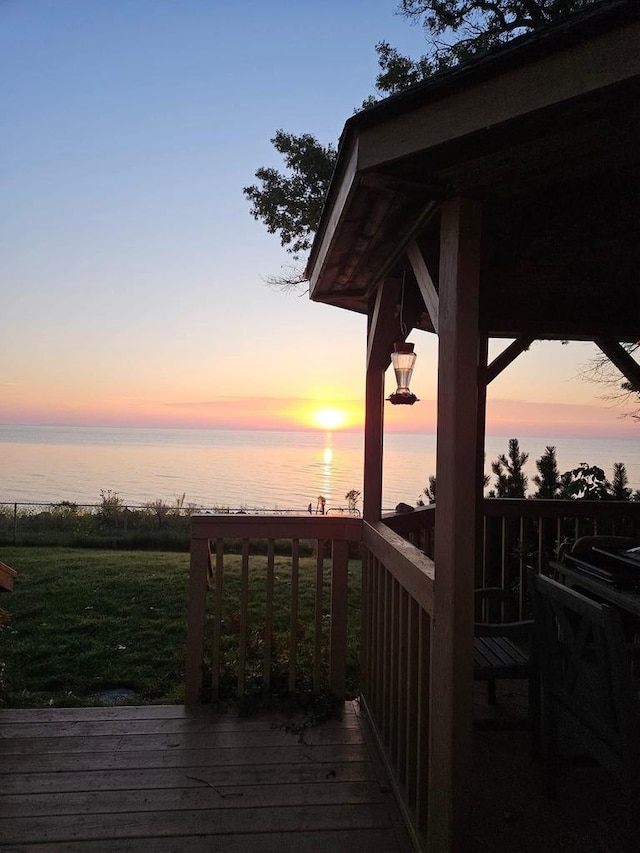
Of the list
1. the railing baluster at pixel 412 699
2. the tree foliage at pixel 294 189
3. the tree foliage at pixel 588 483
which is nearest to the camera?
the railing baluster at pixel 412 699

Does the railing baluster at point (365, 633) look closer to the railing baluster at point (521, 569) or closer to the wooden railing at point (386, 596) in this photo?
the wooden railing at point (386, 596)

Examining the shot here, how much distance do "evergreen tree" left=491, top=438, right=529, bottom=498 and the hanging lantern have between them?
392 cm

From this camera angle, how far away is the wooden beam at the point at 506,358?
3936 mm

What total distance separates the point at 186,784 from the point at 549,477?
206 inches

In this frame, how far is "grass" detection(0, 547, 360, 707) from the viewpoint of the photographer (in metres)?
3.42

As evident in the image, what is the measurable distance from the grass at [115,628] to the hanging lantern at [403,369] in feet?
5.61

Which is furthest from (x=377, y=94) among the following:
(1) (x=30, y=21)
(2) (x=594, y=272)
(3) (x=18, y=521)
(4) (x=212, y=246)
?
(3) (x=18, y=521)

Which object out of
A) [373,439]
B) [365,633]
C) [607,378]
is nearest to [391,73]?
[607,378]

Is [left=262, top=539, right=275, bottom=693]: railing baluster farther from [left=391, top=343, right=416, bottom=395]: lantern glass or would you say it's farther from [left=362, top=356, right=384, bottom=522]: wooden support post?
[left=391, top=343, right=416, bottom=395]: lantern glass

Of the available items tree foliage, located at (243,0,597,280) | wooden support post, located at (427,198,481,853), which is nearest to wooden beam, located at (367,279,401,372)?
wooden support post, located at (427,198,481,853)

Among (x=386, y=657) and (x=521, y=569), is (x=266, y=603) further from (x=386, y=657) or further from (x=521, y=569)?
(x=521, y=569)

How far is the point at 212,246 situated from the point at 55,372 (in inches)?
935

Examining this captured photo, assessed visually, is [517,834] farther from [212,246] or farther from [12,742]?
[212,246]

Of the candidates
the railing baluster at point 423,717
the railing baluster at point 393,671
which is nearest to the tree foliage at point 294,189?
the railing baluster at point 393,671
